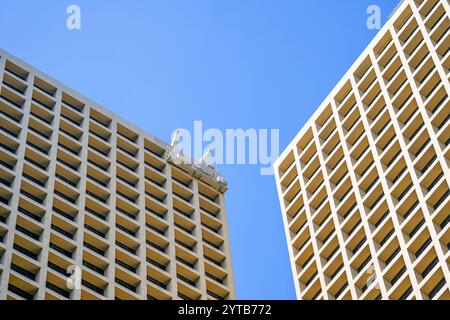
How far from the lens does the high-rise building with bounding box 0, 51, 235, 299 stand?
63.8 metres

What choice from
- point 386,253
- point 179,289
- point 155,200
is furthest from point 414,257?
point 155,200

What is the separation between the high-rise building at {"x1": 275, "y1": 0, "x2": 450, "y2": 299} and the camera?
6712 centimetres

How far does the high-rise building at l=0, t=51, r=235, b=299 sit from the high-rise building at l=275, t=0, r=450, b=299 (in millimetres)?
7083

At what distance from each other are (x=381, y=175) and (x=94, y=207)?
2090cm

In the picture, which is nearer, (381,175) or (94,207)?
(94,207)

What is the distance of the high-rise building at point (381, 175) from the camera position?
67.1 meters

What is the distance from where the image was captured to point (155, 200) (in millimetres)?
77938

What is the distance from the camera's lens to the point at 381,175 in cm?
7512

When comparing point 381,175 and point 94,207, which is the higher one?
point 381,175

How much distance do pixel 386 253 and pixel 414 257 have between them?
339cm

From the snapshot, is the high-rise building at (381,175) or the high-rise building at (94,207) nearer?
the high-rise building at (94,207)

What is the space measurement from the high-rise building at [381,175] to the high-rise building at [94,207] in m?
7.08

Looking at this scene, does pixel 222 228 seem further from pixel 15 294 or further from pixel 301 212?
pixel 15 294

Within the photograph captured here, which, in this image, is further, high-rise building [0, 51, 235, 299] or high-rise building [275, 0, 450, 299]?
high-rise building [275, 0, 450, 299]
